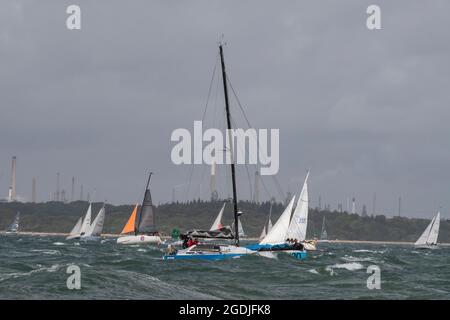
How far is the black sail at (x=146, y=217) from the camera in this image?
4879 inches

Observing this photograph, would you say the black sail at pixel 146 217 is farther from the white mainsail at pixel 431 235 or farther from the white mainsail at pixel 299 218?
the white mainsail at pixel 431 235

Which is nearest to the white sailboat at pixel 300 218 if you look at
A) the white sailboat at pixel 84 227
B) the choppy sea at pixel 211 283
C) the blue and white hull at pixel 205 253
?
the blue and white hull at pixel 205 253

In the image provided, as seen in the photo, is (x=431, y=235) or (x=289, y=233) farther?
(x=431, y=235)

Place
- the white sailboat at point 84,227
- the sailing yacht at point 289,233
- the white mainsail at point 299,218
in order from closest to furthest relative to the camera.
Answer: the sailing yacht at point 289,233 < the white mainsail at point 299,218 < the white sailboat at point 84,227

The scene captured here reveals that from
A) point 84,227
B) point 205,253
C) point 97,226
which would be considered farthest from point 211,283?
point 84,227

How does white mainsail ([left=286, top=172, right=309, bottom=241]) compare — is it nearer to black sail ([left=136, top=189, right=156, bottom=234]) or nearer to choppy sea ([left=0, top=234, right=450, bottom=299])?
choppy sea ([left=0, top=234, right=450, bottom=299])

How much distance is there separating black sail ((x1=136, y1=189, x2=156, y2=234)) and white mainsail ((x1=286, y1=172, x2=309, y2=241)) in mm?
43512

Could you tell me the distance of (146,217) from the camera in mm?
124375

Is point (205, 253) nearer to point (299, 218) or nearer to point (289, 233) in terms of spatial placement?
point (289, 233)

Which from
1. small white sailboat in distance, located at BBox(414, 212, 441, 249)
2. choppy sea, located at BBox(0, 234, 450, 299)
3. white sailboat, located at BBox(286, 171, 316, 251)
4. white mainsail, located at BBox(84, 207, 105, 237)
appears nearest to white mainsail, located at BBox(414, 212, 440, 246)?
small white sailboat in distance, located at BBox(414, 212, 441, 249)

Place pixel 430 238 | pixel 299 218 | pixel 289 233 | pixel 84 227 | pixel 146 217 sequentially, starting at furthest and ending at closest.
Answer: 1. pixel 430 238
2. pixel 84 227
3. pixel 146 217
4. pixel 299 218
5. pixel 289 233

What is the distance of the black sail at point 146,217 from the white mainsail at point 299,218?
4351 cm

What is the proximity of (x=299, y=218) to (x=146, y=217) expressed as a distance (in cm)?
4473
